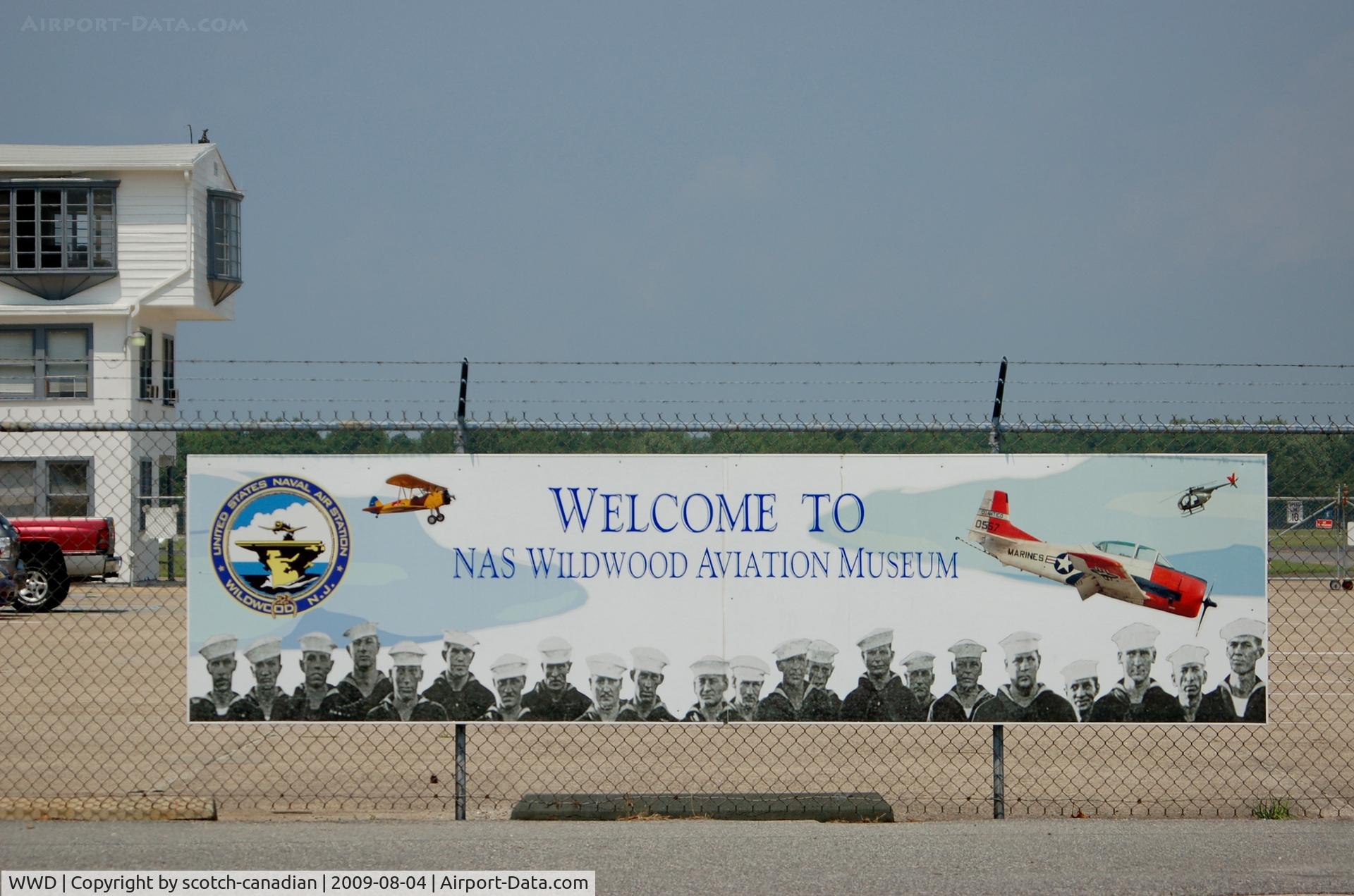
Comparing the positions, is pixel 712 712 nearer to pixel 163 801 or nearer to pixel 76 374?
pixel 163 801

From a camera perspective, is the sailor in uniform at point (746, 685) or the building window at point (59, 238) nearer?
the sailor in uniform at point (746, 685)

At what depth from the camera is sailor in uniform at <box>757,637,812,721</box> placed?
673cm

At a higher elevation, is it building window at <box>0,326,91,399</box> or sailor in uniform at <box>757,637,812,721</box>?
building window at <box>0,326,91,399</box>

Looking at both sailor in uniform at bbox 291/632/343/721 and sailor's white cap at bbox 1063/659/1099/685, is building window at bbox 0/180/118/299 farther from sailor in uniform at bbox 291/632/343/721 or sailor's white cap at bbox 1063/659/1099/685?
sailor's white cap at bbox 1063/659/1099/685

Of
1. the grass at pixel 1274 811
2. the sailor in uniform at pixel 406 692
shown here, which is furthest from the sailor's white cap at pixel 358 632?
the grass at pixel 1274 811

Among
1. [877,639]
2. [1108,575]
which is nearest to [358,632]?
[877,639]

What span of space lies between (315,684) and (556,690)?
1.21m

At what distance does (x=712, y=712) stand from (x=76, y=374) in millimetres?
30749


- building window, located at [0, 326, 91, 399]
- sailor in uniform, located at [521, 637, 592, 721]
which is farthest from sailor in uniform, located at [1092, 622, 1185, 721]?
building window, located at [0, 326, 91, 399]

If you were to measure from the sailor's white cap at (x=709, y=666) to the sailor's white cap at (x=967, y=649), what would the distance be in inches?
45.4

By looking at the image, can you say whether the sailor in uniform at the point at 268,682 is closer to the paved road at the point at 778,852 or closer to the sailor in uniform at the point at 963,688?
the paved road at the point at 778,852

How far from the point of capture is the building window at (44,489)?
103ft

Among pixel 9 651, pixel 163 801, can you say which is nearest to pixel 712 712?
pixel 163 801

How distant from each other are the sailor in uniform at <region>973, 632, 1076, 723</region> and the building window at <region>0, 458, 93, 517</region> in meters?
28.7
